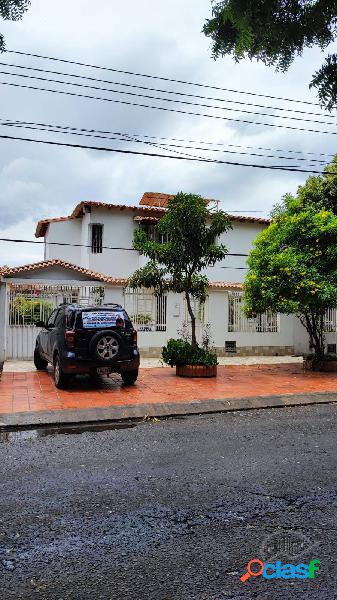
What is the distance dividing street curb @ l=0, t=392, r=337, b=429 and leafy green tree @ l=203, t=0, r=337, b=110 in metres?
6.78

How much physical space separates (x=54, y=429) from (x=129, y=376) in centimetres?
392

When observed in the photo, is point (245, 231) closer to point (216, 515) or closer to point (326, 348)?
point (326, 348)

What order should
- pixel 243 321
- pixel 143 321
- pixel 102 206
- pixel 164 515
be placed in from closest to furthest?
1. pixel 164 515
2. pixel 143 321
3. pixel 243 321
4. pixel 102 206

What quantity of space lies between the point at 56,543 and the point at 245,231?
25815 mm

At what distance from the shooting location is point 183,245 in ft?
42.2

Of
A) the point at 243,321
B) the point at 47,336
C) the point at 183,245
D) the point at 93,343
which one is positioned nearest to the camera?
the point at 93,343

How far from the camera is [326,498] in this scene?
4180 millimetres

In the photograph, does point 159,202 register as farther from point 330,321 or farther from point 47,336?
point 47,336

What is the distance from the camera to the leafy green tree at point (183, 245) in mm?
12602

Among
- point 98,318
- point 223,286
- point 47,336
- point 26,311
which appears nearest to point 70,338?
point 98,318

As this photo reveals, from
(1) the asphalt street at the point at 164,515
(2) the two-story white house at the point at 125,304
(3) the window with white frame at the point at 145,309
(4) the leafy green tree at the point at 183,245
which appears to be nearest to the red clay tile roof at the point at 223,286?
(2) the two-story white house at the point at 125,304

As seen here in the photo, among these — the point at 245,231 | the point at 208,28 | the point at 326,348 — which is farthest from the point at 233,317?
the point at 208,28

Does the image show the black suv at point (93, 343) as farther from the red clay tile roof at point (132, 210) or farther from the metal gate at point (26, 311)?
the red clay tile roof at point (132, 210)

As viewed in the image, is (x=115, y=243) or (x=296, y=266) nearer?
(x=296, y=266)
